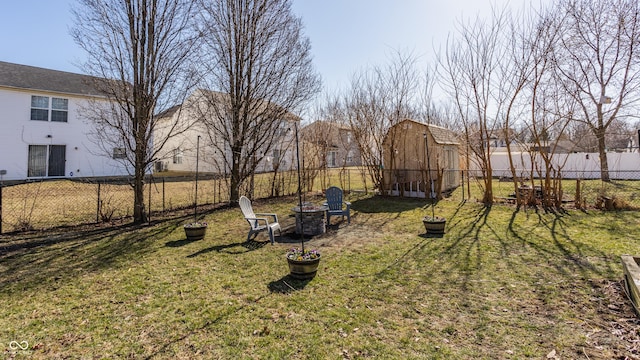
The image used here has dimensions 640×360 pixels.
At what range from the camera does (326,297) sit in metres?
3.49

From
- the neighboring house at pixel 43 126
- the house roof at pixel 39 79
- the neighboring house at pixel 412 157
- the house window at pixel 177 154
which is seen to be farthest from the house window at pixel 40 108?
the neighboring house at pixel 412 157

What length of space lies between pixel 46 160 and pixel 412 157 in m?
18.8

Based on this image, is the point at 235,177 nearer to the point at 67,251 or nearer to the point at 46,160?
the point at 67,251

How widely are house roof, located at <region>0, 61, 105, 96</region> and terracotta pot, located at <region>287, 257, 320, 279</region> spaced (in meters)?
15.3

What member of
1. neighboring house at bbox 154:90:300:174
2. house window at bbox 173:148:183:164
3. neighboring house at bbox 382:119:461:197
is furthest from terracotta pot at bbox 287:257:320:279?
neighboring house at bbox 382:119:461:197

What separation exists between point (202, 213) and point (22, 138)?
12.9 m

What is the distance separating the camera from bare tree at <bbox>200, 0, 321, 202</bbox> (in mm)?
9492

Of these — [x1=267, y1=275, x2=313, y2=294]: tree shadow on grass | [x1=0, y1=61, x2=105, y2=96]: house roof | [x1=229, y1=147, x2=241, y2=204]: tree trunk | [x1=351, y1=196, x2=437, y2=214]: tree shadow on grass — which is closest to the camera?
[x1=267, y1=275, x2=313, y2=294]: tree shadow on grass

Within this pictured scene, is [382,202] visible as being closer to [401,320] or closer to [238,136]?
[238,136]

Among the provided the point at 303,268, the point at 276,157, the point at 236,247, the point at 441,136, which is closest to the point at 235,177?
the point at 276,157

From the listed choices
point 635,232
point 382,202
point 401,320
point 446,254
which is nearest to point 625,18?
point 635,232

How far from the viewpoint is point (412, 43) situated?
10867mm

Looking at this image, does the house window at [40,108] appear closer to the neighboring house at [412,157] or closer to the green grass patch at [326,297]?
the green grass patch at [326,297]

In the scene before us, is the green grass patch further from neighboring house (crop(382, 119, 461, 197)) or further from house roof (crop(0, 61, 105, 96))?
house roof (crop(0, 61, 105, 96))
